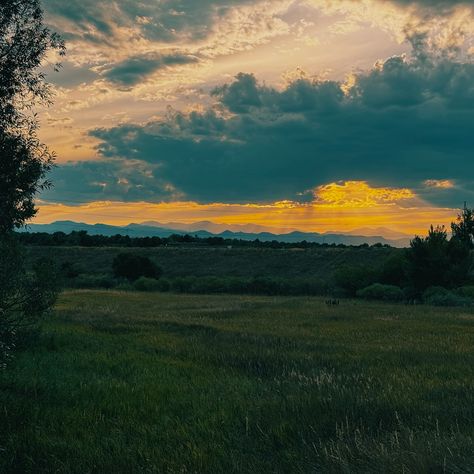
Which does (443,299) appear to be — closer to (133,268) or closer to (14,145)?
(14,145)

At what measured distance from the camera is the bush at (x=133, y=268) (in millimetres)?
81812

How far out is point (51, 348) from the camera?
1989cm

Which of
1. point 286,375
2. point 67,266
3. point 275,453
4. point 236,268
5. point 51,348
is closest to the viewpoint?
point 275,453

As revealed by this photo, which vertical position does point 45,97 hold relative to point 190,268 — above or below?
above

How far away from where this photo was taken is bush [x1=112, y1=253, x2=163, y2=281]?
3221 inches

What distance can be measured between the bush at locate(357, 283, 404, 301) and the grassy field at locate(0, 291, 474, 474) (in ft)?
96.4

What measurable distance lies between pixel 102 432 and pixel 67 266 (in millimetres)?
79619

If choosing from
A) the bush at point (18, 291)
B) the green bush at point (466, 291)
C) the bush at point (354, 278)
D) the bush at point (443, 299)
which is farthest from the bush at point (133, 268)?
the bush at point (18, 291)

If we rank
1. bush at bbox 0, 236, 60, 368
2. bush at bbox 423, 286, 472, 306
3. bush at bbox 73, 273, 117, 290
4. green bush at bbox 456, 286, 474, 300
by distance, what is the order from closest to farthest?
bush at bbox 0, 236, 60, 368 → bush at bbox 423, 286, 472, 306 → green bush at bbox 456, 286, 474, 300 → bush at bbox 73, 273, 117, 290

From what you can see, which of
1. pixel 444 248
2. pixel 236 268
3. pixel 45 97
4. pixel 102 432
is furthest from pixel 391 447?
pixel 236 268

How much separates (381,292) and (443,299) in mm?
8550

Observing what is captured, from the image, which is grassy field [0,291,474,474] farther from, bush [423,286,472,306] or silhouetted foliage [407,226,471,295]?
silhouetted foliage [407,226,471,295]

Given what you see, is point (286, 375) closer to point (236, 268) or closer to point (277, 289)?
point (277, 289)

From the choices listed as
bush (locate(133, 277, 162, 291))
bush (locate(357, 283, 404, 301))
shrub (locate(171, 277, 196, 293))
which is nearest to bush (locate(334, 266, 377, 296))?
bush (locate(357, 283, 404, 301))
